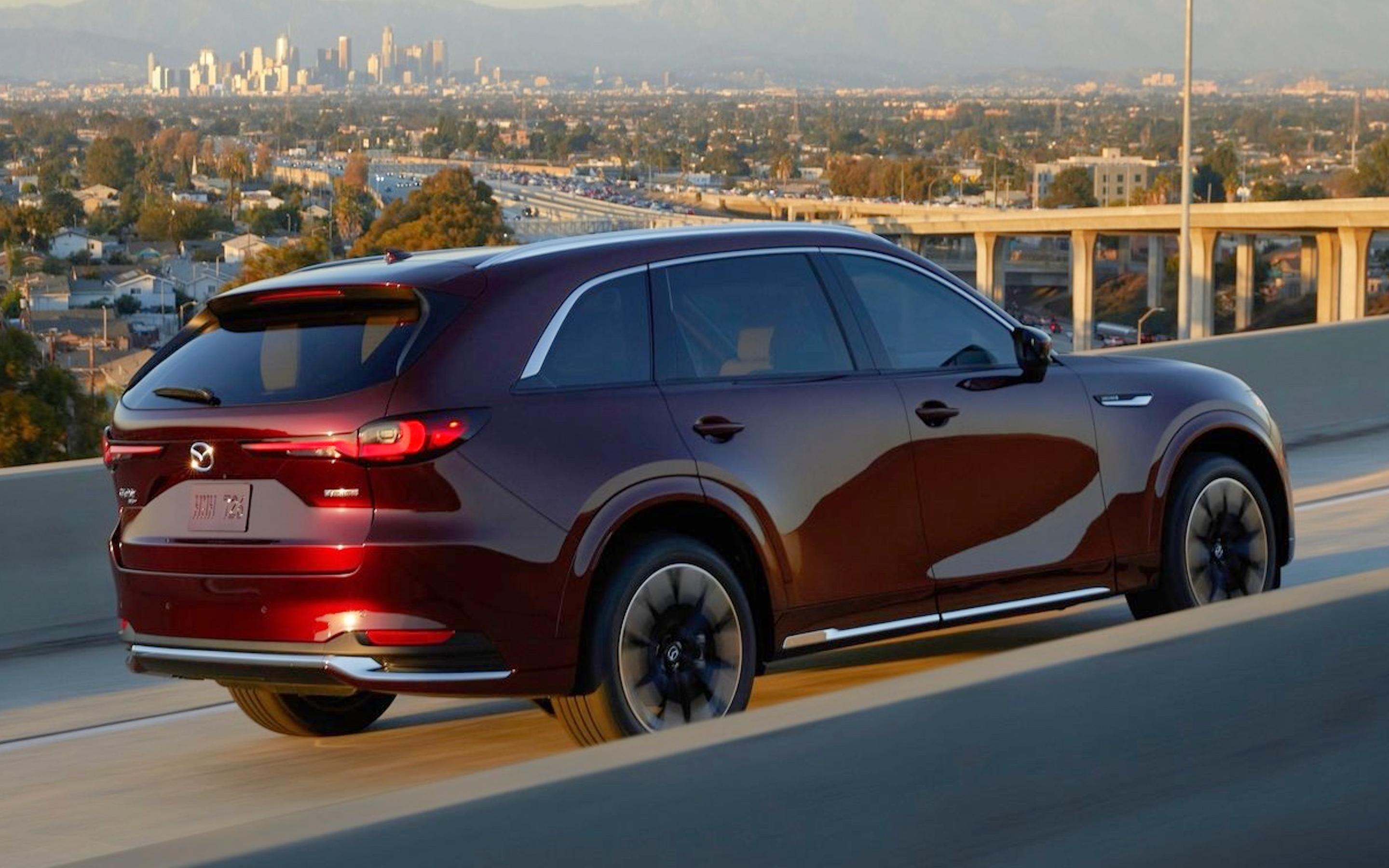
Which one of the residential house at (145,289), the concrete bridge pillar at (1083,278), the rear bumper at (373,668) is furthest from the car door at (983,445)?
the residential house at (145,289)

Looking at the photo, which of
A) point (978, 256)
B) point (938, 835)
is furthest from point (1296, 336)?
point (978, 256)

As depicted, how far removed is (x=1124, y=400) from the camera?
8.43 m

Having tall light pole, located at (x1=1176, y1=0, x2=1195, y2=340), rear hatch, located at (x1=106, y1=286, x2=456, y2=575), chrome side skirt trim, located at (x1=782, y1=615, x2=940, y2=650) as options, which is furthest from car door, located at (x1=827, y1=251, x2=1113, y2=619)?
tall light pole, located at (x1=1176, y1=0, x2=1195, y2=340)

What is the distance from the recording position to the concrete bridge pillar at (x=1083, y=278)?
113 meters

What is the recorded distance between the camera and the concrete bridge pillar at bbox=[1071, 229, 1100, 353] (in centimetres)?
11331

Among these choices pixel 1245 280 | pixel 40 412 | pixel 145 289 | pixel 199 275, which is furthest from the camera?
pixel 199 275

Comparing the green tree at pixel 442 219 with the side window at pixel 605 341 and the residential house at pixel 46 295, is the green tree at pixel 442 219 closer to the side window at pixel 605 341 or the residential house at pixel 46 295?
the residential house at pixel 46 295

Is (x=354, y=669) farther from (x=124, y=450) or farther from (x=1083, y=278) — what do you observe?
(x=1083, y=278)

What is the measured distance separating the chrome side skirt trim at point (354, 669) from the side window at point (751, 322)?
1235mm

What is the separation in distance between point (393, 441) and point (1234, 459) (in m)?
3.97

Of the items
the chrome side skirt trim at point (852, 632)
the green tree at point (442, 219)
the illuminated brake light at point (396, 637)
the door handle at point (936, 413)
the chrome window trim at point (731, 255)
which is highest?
the chrome window trim at point (731, 255)

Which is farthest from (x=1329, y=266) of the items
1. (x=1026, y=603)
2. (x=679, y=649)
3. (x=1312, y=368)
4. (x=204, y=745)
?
(x=679, y=649)

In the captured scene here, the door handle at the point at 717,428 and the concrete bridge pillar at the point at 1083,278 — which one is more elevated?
the door handle at the point at 717,428

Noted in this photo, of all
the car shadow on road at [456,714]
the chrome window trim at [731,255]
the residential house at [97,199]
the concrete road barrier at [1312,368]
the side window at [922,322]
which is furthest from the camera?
the residential house at [97,199]
